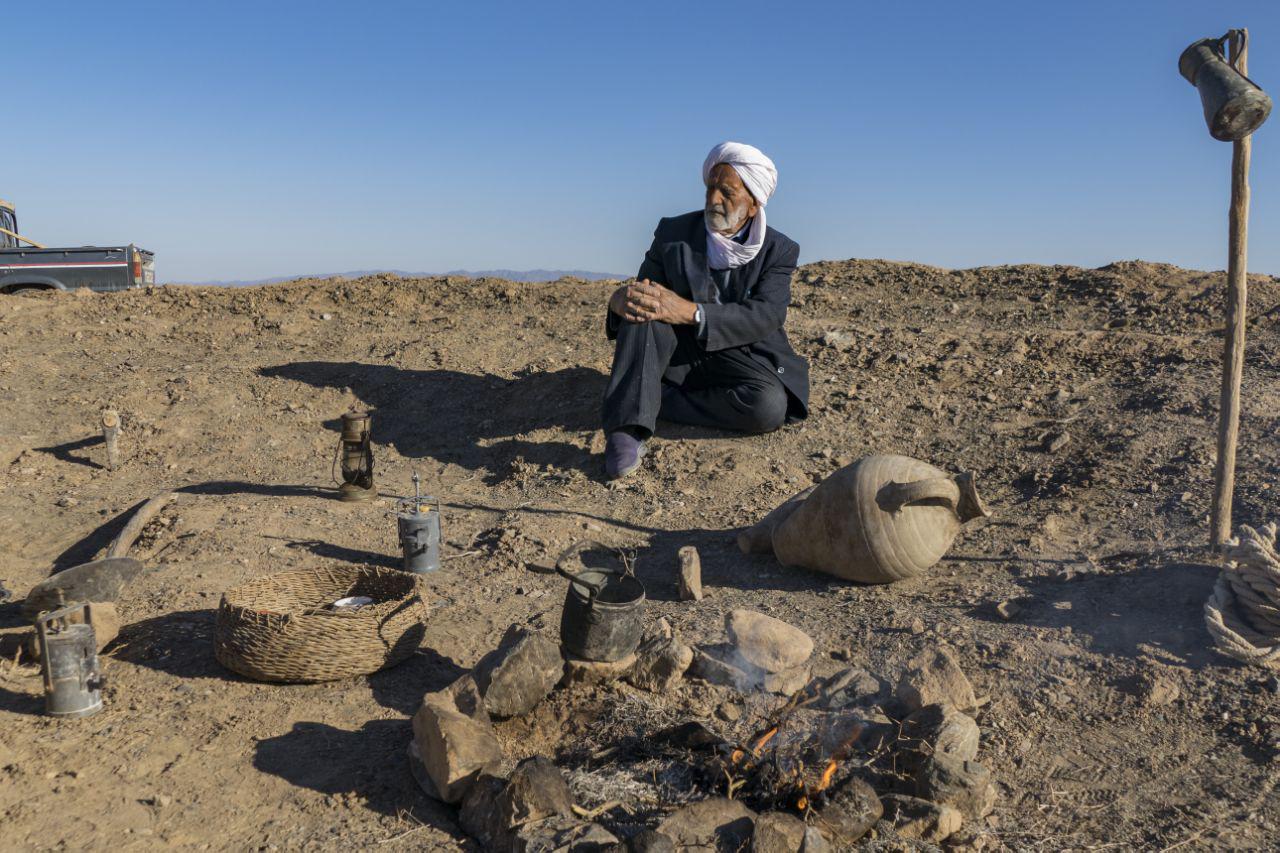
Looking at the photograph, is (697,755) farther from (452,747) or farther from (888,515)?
(888,515)

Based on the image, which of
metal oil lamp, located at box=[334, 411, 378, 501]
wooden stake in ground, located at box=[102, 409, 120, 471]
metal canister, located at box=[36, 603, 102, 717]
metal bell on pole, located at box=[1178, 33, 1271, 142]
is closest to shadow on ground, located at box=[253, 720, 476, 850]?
metal canister, located at box=[36, 603, 102, 717]

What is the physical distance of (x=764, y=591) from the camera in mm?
4316

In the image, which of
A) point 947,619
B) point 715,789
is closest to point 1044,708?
point 947,619

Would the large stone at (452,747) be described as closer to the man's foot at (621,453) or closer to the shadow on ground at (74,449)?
the man's foot at (621,453)

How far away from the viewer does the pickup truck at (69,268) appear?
39.4ft

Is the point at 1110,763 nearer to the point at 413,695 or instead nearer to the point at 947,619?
the point at 947,619

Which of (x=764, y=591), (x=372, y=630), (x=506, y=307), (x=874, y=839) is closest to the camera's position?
(x=874, y=839)

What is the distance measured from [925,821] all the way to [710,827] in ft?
1.99

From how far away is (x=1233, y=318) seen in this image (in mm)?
3855

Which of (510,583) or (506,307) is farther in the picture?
(506,307)

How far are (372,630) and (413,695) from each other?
0.96 feet

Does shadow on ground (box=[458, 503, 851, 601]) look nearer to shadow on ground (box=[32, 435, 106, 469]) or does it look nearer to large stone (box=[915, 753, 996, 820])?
large stone (box=[915, 753, 996, 820])

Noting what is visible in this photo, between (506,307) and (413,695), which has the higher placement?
(506,307)

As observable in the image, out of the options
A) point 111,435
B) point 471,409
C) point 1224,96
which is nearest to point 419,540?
point 471,409
